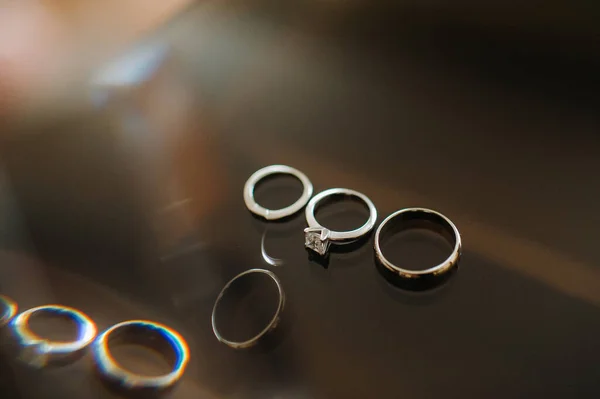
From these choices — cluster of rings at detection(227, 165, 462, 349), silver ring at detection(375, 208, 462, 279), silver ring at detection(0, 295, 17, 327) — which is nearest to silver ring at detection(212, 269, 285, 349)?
cluster of rings at detection(227, 165, 462, 349)

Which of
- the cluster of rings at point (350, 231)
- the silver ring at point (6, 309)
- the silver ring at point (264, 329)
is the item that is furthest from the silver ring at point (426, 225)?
the silver ring at point (6, 309)

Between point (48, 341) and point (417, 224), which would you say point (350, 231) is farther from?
point (48, 341)

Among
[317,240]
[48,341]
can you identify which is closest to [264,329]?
[317,240]

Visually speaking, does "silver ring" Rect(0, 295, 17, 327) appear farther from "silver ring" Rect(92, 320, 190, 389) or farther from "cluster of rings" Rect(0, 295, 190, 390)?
"silver ring" Rect(92, 320, 190, 389)

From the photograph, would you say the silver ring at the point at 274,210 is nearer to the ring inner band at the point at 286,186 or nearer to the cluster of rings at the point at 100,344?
the ring inner band at the point at 286,186

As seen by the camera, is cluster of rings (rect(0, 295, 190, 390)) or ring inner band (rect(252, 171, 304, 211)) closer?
cluster of rings (rect(0, 295, 190, 390))
